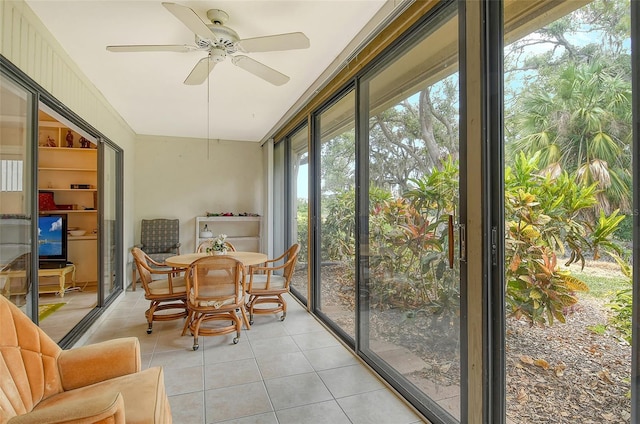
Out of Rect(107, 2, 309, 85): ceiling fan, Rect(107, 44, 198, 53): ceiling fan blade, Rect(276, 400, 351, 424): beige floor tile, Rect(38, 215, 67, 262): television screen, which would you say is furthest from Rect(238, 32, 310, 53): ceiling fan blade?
Rect(38, 215, 67, 262): television screen

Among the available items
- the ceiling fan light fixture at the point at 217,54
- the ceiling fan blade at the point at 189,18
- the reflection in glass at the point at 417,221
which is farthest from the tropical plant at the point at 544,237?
the ceiling fan light fixture at the point at 217,54

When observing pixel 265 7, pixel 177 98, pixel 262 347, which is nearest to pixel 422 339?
pixel 262 347

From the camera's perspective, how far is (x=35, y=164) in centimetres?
236

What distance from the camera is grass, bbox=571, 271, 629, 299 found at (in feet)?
3.65

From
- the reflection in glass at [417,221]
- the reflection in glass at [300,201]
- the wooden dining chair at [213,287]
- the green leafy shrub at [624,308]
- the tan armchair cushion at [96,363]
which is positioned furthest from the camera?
the reflection in glass at [300,201]

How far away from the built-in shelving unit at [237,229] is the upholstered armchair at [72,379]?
4.45 m

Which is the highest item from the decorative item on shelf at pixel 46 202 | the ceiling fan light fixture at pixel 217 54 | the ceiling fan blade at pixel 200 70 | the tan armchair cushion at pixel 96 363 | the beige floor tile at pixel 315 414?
the ceiling fan light fixture at pixel 217 54

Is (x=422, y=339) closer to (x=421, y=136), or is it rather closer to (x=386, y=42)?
(x=421, y=136)

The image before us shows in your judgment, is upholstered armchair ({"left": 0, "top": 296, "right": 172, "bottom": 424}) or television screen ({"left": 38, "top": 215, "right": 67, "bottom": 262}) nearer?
upholstered armchair ({"left": 0, "top": 296, "right": 172, "bottom": 424})

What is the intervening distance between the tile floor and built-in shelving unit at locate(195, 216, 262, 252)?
266 centimetres

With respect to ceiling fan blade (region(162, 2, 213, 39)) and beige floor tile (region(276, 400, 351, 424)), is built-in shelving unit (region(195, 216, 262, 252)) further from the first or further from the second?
beige floor tile (region(276, 400, 351, 424))

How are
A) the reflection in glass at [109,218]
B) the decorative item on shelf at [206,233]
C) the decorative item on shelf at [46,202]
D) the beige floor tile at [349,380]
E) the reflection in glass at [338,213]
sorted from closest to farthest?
the beige floor tile at [349,380]
the reflection in glass at [338,213]
the reflection in glass at [109,218]
the decorative item on shelf at [46,202]
the decorative item on shelf at [206,233]

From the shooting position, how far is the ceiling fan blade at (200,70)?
8.16 ft

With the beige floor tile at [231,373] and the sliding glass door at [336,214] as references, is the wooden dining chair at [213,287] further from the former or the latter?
the sliding glass door at [336,214]
